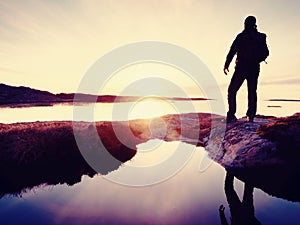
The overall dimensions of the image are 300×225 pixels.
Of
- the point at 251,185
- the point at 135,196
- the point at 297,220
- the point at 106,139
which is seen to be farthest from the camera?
the point at 106,139

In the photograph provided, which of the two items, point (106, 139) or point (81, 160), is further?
point (106, 139)

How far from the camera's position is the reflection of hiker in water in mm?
6309

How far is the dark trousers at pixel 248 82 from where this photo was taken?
1350cm

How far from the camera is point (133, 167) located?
39.2 ft

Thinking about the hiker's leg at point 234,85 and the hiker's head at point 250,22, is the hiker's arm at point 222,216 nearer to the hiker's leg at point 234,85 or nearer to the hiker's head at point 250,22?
the hiker's leg at point 234,85

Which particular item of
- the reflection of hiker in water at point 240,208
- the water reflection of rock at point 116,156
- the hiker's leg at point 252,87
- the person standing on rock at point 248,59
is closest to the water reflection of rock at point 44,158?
the water reflection of rock at point 116,156

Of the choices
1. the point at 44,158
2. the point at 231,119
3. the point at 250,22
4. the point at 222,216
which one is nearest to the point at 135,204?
the point at 222,216

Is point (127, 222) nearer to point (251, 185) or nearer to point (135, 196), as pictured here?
point (135, 196)

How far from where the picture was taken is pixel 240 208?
7109 millimetres

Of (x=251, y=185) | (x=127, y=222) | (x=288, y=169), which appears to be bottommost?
(x=127, y=222)

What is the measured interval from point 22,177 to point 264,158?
30.8 ft

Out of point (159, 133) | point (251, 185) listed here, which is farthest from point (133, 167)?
point (159, 133)

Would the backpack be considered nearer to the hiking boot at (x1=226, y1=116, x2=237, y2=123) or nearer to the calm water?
the hiking boot at (x1=226, y1=116, x2=237, y2=123)

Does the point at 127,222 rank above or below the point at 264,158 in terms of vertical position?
below
